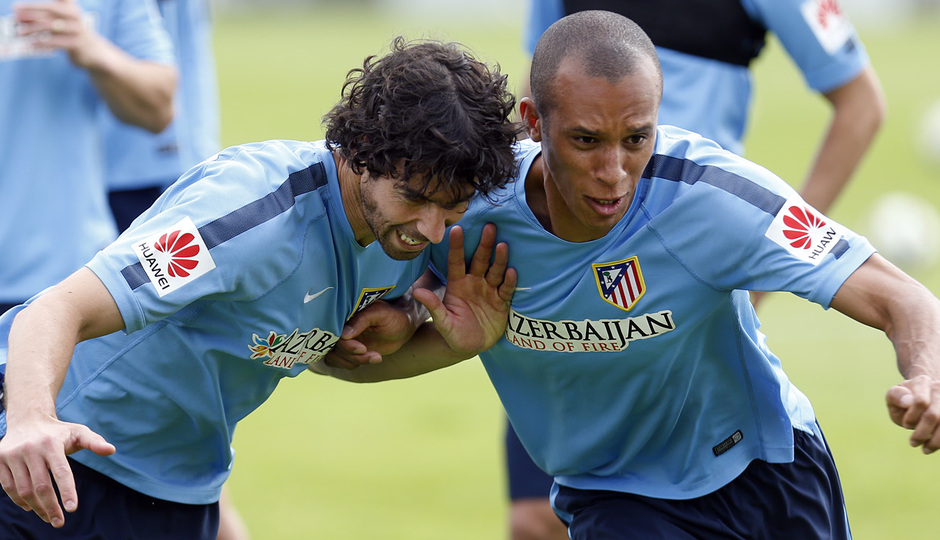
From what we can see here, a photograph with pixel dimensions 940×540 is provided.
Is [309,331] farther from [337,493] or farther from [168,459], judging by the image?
[337,493]

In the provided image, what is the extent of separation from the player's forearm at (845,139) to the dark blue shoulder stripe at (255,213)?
6.90 ft

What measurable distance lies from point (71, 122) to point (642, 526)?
264 cm

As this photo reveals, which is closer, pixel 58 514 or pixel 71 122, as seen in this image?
pixel 58 514

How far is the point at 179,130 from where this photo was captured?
18.9ft

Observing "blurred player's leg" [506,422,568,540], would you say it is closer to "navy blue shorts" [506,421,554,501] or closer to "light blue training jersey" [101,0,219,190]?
"navy blue shorts" [506,421,554,501]

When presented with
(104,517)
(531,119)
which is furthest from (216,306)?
(531,119)

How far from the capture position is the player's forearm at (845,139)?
457 cm

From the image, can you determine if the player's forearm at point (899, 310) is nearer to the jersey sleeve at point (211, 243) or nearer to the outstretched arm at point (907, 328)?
the outstretched arm at point (907, 328)

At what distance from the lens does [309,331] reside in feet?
11.1

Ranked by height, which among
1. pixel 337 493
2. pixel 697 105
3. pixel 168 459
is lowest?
pixel 337 493

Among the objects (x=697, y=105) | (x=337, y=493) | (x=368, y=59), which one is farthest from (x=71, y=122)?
(x=337, y=493)

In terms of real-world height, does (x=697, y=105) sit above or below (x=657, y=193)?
below

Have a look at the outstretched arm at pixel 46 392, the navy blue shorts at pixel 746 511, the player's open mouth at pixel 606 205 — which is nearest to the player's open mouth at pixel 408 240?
the player's open mouth at pixel 606 205

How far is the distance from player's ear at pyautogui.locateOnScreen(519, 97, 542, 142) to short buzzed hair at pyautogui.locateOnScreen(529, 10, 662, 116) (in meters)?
0.08
